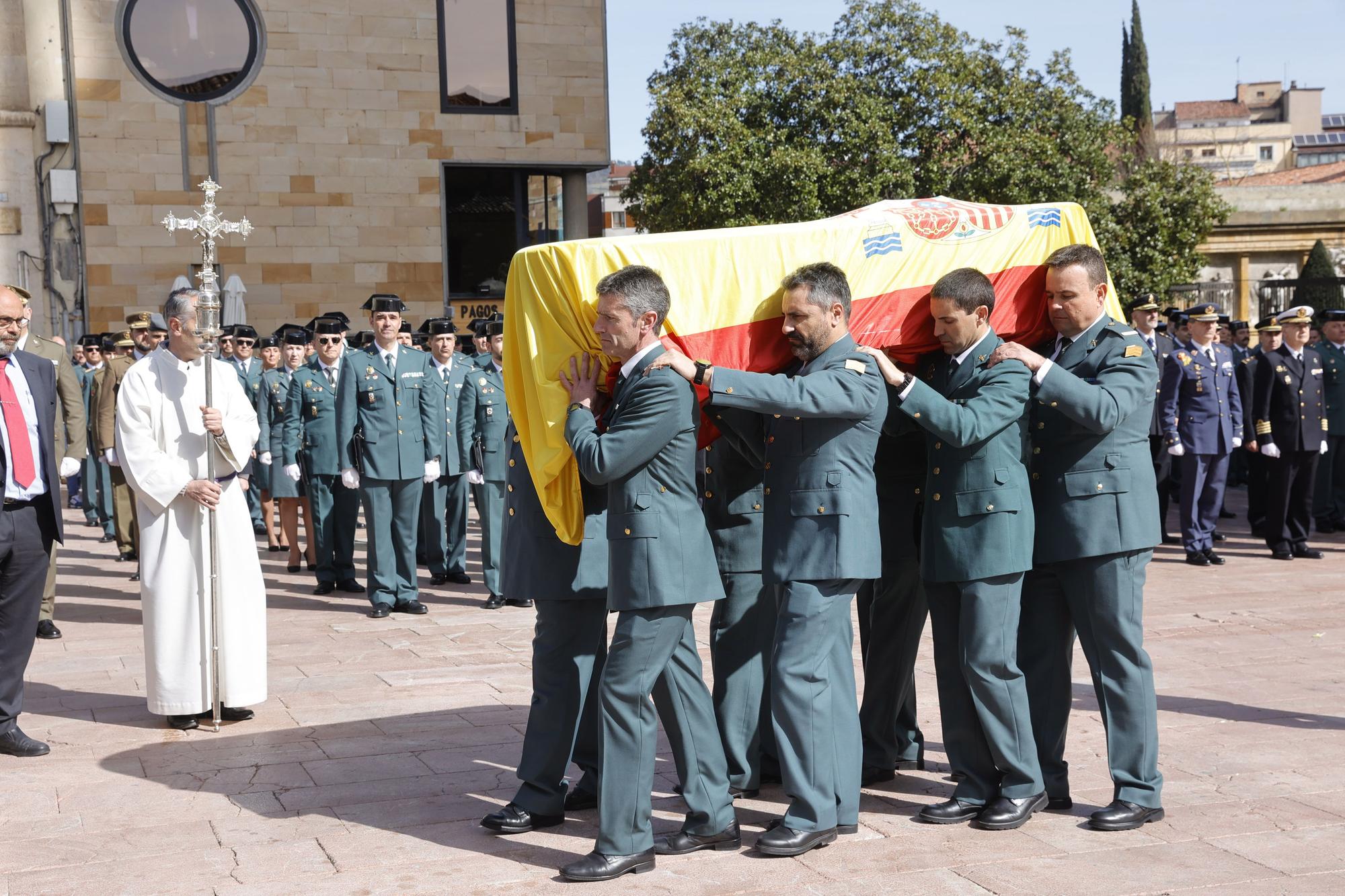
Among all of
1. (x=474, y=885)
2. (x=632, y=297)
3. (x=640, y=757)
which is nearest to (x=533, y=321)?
(x=632, y=297)

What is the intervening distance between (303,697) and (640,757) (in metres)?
3.22

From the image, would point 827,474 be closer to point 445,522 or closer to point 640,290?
point 640,290

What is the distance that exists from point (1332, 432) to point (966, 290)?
9.59 meters

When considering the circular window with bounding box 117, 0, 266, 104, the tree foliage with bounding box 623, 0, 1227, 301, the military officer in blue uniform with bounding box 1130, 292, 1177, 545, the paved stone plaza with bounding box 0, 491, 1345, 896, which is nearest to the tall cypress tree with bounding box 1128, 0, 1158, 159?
the tree foliage with bounding box 623, 0, 1227, 301

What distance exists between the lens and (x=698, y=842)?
4574mm

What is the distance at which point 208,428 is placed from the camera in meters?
6.41

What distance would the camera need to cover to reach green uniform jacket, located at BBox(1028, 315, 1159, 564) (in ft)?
15.5

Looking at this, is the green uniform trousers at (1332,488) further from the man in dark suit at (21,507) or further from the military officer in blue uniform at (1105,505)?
the man in dark suit at (21,507)

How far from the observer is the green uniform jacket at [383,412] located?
966 centimetres

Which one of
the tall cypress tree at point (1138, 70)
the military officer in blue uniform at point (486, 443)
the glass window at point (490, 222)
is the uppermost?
the tall cypress tree at point (1138, 70)

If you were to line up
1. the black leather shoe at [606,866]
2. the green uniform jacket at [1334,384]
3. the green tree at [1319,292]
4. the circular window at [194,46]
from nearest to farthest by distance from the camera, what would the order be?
the black leather shoe at [606,866] → the green uniform jacket at [1334,384] → the green tree at [1319,292] → the circular window at [194,46]

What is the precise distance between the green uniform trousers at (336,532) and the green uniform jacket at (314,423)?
177 mm

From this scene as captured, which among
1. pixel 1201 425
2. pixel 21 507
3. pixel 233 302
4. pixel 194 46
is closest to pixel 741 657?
pixel 21 507

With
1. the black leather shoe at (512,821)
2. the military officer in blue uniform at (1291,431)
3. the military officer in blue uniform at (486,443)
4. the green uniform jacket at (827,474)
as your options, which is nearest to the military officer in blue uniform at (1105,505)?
the green uniform jacket at (827,474)
